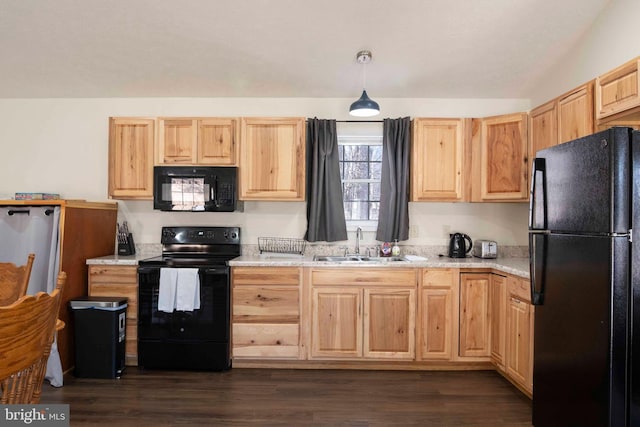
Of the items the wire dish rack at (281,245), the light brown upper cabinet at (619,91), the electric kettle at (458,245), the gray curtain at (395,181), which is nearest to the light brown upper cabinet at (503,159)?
the electric kettle at (458,245)

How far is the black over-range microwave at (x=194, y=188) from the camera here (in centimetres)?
330

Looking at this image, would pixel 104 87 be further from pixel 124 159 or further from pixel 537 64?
pixel 537 64

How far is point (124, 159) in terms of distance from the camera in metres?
3.40

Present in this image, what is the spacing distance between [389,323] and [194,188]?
204 cm

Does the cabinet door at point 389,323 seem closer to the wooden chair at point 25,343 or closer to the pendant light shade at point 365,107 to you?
the pendant light shade at point 365,107

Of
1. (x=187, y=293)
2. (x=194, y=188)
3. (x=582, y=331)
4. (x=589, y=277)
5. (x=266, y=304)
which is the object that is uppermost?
(x=194, y=188)

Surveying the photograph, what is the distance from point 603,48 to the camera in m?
2.77

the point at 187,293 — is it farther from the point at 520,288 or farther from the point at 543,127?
the point at 543,127

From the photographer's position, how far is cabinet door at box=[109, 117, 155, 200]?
11.1 ft

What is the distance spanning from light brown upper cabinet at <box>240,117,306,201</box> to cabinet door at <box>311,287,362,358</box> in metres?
0.91

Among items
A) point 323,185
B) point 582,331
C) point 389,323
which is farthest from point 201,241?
point 582,331

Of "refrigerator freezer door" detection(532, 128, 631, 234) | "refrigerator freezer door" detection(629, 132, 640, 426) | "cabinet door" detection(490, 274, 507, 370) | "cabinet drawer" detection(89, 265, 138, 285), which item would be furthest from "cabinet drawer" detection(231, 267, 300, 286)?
"refrigerator freezer door" detection(629, 132, 640, 426)

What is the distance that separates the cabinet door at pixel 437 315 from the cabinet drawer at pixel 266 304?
3.43ft

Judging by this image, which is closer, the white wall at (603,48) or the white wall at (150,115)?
the white wall at (603,48)
